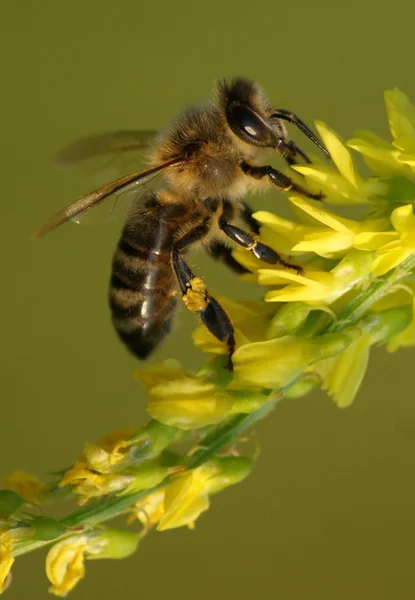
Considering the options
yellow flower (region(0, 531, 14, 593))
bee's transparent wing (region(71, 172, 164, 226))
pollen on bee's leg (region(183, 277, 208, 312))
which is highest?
bee's transparent wing (region(71, 172, 164, 226))

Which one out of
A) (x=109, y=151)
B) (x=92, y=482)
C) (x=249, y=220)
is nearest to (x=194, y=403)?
(x=92, y=482)

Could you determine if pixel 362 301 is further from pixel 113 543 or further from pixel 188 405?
pixel 113 543

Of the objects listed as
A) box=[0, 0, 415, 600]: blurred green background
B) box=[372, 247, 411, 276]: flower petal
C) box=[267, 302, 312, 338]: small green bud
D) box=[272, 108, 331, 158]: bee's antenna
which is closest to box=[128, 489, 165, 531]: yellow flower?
box=[267, 302, 312, 338]: small green bud

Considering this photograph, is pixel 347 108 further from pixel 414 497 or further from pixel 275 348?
pixel 275 348

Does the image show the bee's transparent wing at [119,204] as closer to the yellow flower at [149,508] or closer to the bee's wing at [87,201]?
the bee's wing at [87,201]

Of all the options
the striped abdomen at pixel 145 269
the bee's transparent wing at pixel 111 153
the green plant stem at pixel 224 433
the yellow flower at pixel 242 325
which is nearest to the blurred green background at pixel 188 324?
the bee's transparent wing at pixel 111 153

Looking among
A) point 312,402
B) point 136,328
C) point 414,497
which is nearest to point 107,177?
point 136,328

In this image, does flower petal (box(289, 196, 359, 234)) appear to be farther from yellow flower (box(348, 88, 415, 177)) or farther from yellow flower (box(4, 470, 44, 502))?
yellow flower (box(4, 470, 44, 502))
